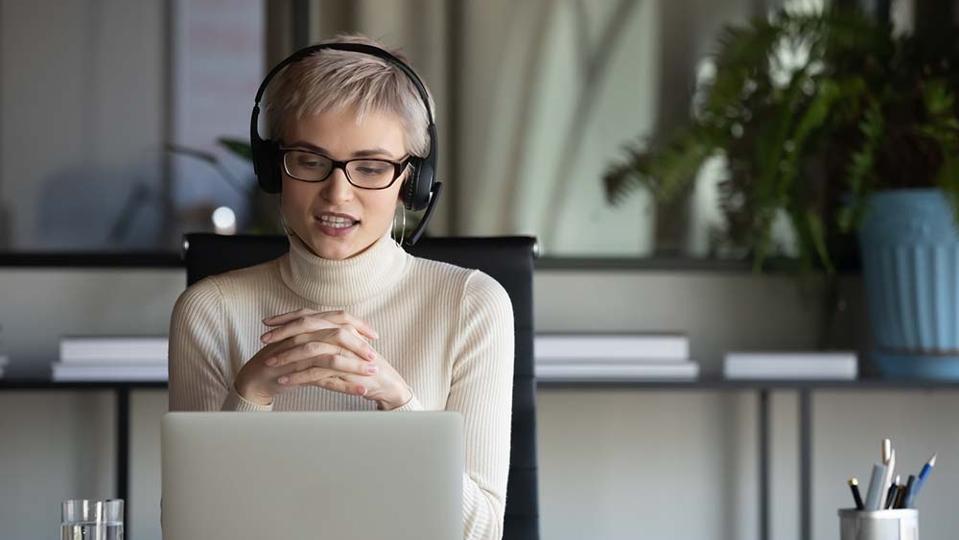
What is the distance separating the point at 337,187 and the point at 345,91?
0.11 m

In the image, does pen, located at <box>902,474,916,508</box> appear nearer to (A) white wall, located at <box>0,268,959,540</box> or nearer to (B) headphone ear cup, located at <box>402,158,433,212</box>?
(B) headphone ear cup, located at <box>402,158,433,212</box>

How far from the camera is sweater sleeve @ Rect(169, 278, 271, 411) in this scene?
1.52 meters

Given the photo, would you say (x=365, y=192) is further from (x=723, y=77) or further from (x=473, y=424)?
(x=723, y=77)

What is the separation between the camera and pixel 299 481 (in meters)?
0.96

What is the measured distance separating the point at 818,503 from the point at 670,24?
3.40ft

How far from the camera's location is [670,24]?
2795 mm

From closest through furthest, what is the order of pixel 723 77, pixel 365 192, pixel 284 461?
pixel 284 461
pixel 365 192
pixel 723 77

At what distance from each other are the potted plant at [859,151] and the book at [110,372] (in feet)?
3.30

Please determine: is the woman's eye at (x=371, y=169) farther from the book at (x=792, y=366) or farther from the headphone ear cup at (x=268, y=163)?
the book at (x=792, y=366)

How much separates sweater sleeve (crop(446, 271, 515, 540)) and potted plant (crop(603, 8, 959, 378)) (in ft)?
3.61

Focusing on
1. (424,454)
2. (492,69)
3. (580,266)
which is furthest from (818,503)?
(424,454)

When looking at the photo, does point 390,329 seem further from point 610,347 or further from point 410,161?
point 610,347

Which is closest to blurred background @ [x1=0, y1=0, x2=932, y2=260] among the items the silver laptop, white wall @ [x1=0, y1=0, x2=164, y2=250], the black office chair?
white wall @ [x1=0, y1=0, x2=164, y2=250]

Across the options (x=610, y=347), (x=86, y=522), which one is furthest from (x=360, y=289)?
(x=610, y=347)
